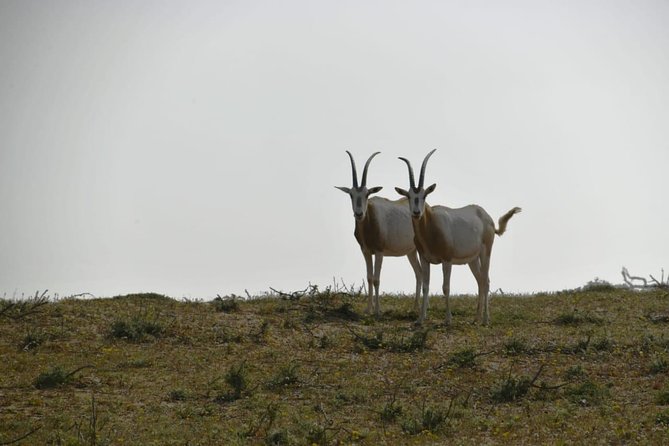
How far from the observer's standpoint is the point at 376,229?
2128 centimetres

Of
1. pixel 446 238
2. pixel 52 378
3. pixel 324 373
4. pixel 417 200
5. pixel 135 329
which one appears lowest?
pixel 52 378

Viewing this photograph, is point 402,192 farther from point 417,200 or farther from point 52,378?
point 52,378

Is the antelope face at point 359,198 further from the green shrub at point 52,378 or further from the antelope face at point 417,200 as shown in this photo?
the green shrub at point 52,378

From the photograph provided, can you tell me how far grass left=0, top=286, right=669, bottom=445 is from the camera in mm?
11711

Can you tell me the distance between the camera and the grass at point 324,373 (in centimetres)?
1171

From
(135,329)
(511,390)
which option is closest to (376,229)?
(135,329)

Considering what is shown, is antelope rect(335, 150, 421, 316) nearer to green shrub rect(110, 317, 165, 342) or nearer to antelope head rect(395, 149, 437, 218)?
antelope head rect(395, 149, 437, 218)

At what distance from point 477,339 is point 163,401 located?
6501mm

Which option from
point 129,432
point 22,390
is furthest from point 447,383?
point 22,390

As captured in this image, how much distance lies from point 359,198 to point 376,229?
838mm

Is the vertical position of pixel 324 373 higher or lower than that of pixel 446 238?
lower

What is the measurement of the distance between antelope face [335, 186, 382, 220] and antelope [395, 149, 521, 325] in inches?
43.3

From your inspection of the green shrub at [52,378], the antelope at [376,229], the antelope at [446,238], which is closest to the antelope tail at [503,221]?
the antelope at [446,238]

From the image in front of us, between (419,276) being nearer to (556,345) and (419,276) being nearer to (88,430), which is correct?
(556,345)
